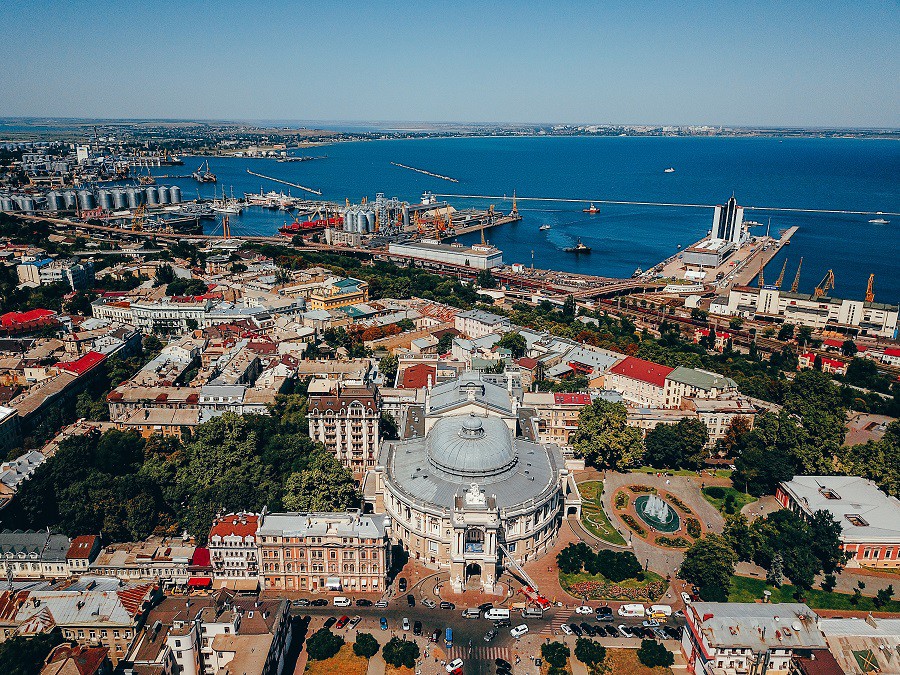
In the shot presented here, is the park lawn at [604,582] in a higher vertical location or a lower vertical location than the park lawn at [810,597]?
higher

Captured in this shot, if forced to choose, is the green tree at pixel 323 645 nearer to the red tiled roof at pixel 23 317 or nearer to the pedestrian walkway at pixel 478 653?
the pedestrian walkway at pixel 478 653

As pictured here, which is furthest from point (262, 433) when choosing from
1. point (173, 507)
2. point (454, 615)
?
point (454, 615)

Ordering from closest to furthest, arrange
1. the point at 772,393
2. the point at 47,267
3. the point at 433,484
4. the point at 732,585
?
the point at 732,585, the point at 433,484, the point at 772,393, the point at 47,267

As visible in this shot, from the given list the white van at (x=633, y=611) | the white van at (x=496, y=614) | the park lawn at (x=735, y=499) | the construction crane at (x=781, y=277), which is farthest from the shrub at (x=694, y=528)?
the construction crane at (x=781, y=277)

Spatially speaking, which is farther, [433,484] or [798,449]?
[798,449]

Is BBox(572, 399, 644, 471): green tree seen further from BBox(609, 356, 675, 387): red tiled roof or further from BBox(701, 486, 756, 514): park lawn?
BBox(609, 356, 675, 387): red tiled roof

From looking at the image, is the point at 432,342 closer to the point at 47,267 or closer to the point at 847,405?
the point at 847,405
